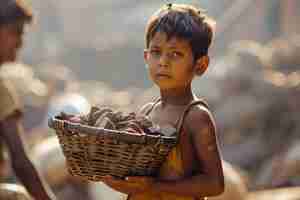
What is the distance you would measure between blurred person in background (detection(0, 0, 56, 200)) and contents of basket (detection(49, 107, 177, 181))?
58.7 inches

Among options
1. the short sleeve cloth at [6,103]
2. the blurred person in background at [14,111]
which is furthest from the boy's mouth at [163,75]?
the short sleeve cloth at [6,103]

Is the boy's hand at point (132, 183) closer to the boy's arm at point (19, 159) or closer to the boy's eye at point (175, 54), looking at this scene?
the boy's eye at point (175, 54)

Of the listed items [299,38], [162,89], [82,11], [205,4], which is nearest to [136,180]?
[162,89]

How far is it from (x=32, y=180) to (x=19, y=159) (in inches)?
5.6

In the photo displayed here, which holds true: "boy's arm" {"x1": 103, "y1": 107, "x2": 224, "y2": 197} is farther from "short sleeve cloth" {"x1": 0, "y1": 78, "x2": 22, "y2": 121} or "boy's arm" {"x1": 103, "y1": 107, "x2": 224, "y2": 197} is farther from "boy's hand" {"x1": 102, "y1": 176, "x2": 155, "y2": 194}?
"short sleeve cloth" {"x1": 0, "y1": 78, "x2": 22, "y2": 121}

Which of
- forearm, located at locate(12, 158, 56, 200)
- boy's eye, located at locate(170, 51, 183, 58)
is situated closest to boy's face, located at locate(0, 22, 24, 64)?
forearm, located at locate(12, 158, 56, 200)

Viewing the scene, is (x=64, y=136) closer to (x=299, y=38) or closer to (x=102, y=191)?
(x=102, y=191)

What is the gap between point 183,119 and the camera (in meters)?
2.88

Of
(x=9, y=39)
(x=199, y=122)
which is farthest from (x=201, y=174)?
(x=9, y=39)

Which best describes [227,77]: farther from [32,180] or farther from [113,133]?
[113,133]

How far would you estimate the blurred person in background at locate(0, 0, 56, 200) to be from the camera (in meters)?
4.31

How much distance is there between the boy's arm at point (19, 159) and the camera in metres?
4.29

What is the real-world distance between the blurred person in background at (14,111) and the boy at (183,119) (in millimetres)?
1464

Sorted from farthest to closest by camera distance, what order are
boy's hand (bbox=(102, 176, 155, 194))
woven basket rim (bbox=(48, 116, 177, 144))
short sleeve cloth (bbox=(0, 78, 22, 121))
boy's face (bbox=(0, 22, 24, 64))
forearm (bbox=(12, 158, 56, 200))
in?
boy's face (bbox=(0, 22, 24, 64)), short sleeve cloth (bbox=(0, 78, 22, 121)), forearm (bbox=(12, 158, 56, 200)), boy's hand (bbox=(102, 176, 155, 194)), woven basket rim (bbox=(48, 116, 177, 144))
